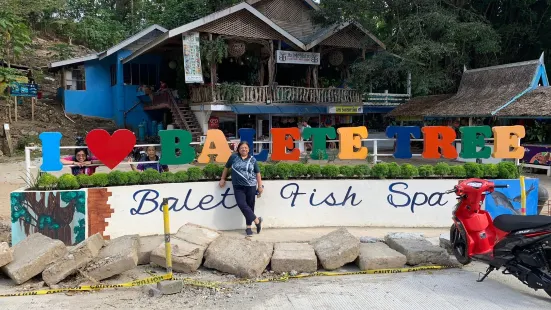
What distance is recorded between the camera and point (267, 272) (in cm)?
602

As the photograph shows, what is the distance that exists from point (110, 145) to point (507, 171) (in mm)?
7101

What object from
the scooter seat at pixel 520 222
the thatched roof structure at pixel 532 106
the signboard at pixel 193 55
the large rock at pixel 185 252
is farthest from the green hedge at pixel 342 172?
the signboard at pixel 193 55

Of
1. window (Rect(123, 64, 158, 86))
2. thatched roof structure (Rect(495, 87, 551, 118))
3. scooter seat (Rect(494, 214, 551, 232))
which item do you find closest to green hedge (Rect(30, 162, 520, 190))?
scooter seat (Rect(494, 214, 551, 232))

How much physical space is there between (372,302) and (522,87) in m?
16.1

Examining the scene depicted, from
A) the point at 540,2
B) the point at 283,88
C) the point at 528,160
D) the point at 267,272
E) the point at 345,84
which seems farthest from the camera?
the point at 540,2

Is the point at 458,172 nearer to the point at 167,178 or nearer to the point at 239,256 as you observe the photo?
the point at 239,256

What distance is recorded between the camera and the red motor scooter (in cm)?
484

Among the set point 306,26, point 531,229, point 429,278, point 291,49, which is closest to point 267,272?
point 429,278

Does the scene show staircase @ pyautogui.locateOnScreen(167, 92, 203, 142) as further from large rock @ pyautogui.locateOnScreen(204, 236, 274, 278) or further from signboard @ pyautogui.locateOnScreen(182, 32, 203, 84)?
large rock @ pyautogui.locateOnScreen(204, 236, 274, 278)

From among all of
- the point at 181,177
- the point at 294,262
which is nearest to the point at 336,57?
the point at 181,177

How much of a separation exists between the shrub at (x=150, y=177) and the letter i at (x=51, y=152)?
4.25ft

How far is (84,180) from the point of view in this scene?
754cm

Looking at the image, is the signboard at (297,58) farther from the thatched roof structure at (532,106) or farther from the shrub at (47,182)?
the shrub at (47,182)

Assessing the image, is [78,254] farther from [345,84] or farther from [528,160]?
[345,84]
